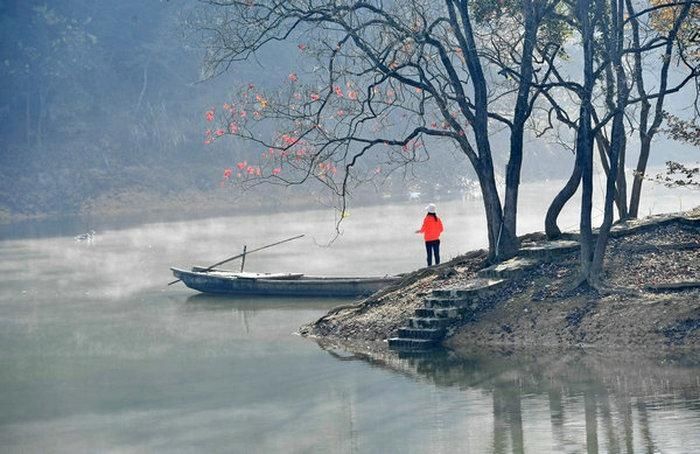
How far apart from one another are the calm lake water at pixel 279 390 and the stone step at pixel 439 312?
1.10 metres

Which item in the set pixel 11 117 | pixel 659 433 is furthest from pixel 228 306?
pixel 11 117

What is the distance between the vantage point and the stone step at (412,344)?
19.1m

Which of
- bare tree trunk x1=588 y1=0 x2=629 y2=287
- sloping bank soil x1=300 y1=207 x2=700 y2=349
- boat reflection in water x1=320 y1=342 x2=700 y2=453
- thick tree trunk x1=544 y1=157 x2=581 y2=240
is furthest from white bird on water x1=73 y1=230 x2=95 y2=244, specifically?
bare tree trunk x1=588 y1=0 x2=629 y2=287

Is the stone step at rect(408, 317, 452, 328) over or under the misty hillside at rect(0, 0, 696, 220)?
under

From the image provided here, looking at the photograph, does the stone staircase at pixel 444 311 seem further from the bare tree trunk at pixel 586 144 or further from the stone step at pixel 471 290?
the bare tree trunk at pixel 586 144

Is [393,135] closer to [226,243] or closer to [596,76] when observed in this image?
[226,243]

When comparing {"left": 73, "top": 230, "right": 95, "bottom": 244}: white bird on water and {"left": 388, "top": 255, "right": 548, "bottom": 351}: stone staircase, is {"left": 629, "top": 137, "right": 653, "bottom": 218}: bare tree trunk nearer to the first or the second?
{"left": 388, "top": 255, "right": 548, "bottom": 351}: stone staircase

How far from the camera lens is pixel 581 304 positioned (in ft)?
61.2

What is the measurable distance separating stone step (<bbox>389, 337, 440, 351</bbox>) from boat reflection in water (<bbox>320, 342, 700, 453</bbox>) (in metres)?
0.24

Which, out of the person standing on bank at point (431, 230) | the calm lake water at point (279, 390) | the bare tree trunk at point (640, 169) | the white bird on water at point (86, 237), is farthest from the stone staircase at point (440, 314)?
the white bird on water at point (86, 237)

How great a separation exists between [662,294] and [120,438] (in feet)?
27.9

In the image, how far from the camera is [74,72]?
79.8 metres

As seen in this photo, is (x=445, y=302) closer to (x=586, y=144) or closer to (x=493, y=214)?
(x=493, y=214)

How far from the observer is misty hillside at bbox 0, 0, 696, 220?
69.8 metres
